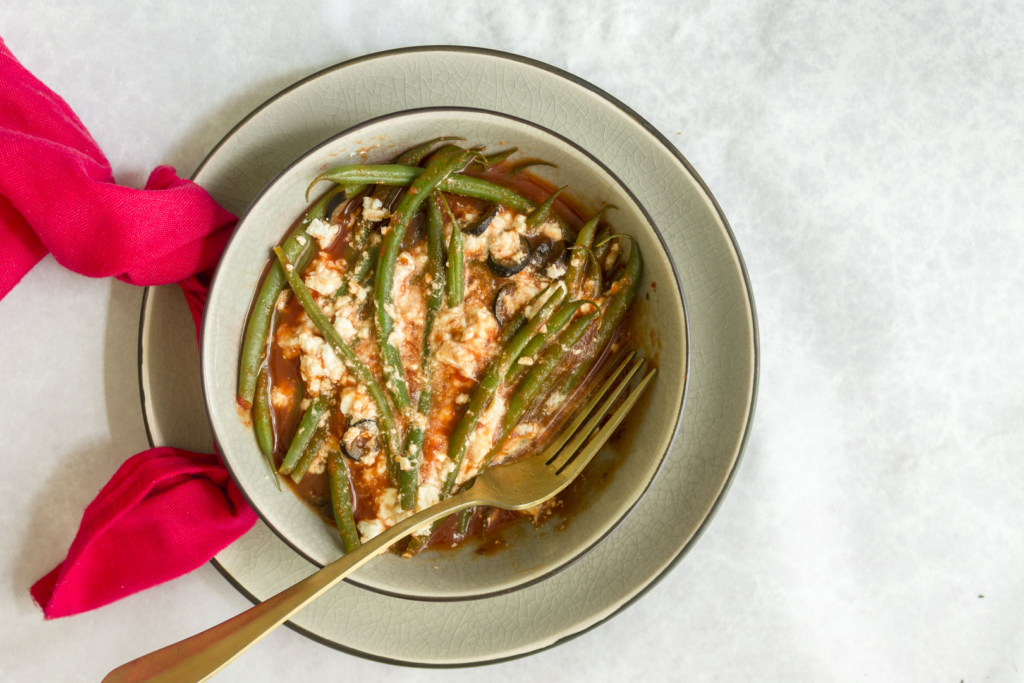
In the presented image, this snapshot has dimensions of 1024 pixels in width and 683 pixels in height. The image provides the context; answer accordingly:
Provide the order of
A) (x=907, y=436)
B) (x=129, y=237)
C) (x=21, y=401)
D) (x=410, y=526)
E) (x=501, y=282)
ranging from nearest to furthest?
(x=410, y=526)
(x=129, y=237)
(x=501, y=282)
(x=21, y=401)
(x=907, y=436)

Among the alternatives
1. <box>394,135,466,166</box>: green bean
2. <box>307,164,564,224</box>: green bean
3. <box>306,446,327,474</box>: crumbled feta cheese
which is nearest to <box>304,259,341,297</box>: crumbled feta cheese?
<box>307,164,564,224</box>: green bean

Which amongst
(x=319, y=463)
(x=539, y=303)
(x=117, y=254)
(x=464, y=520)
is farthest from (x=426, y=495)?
(x=117, y=254)

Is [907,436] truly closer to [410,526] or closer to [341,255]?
[410,526]

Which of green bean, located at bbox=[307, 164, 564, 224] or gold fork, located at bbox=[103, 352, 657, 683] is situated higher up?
green bean, located at bbox=[307, 164, 564, 224]

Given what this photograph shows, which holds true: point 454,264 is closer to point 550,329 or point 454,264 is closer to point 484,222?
point 484,222

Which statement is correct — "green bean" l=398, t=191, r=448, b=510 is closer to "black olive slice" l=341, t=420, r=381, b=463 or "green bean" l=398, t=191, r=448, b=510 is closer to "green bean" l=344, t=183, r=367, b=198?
"black olive slice" l=341, t=420, r=381, b=463

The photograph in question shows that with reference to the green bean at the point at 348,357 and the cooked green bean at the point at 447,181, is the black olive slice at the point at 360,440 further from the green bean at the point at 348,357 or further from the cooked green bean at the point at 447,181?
the cooked green bean at the point at 447,181

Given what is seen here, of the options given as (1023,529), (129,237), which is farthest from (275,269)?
(1023,529)
